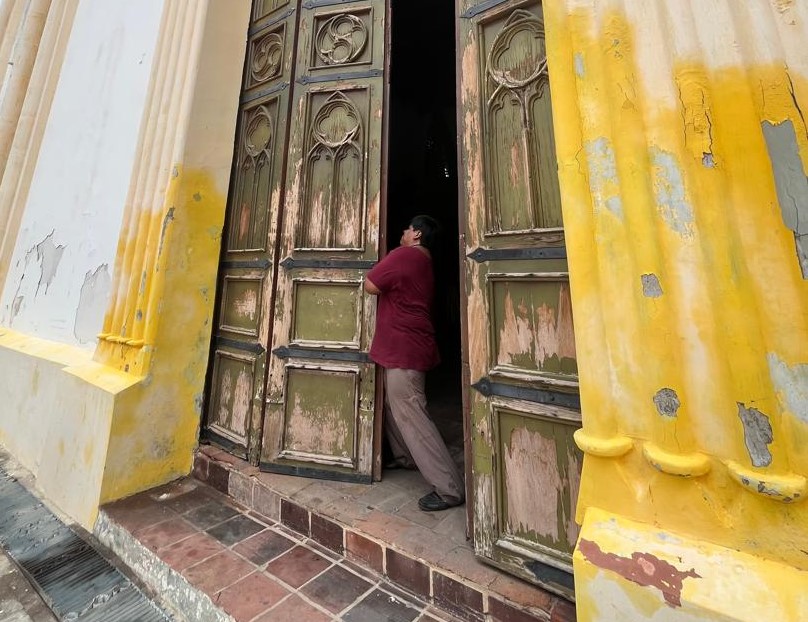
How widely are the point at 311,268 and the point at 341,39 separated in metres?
1.77

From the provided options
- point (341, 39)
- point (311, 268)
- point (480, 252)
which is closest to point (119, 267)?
Answer: point (311, 268)

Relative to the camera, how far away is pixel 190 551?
206 centimetres

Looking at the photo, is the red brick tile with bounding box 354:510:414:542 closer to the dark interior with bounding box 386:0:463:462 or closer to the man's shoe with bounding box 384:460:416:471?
the man's shoe with bounding box 384:460:416:471

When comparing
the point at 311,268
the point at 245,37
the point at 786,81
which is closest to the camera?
the point at 786,81

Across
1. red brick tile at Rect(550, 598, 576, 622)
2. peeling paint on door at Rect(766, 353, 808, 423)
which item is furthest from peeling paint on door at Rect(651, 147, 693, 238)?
red brick tile at Rect(550, 598, 576, 622)

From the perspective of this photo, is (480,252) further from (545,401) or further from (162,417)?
(162,417)

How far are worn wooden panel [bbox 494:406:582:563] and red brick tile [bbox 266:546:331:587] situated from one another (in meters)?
0.97

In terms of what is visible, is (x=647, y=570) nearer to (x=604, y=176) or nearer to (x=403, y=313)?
(x=604, y=176)

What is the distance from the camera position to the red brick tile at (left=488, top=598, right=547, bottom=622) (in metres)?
1.48

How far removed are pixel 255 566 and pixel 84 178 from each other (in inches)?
156

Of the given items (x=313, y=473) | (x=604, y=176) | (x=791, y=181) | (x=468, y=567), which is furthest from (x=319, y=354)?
(x=791, y=181)

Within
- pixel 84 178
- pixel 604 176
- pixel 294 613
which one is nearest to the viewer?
pixel 604 176

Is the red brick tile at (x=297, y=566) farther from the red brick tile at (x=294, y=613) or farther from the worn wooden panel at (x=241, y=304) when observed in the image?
the worn wooden panel at (x=241, y=304)

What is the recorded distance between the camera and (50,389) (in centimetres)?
314
